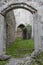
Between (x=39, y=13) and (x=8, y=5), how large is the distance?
145 cm

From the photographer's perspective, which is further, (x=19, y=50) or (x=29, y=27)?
(x=29, y=27)

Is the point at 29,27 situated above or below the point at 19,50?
above

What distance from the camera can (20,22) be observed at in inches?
893

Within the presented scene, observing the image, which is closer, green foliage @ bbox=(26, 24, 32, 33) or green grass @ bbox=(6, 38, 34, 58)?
green grass @ bbox=(6, 38, 34, 58)

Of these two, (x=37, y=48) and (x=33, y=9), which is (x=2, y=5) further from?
(x=37, y=48)

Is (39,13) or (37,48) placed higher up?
(39,13)

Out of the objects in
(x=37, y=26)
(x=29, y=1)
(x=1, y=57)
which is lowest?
(x=1, y=57)

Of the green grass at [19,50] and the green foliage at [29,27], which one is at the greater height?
the green foliage at [29,27]

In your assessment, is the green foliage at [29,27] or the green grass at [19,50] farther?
the green foliage at [29,27]

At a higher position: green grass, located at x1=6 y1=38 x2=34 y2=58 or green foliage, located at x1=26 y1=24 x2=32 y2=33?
green foliage, located at x1=26 y1=24 x2=32 y2=33

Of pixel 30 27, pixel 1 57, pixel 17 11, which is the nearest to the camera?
pixel 1 57

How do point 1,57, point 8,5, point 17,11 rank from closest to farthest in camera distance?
point 1,57
point 8,5
point 17,11

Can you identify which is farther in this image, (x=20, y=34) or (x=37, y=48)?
(x=20, y=34)

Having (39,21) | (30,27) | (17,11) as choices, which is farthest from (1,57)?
(17,11)
